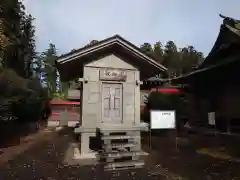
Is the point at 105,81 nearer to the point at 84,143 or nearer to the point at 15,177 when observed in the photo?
the point at 84,143

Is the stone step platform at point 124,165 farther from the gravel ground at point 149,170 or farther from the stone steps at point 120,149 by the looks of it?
the gravel ground at point 149,170

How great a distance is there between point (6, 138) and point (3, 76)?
6.24m

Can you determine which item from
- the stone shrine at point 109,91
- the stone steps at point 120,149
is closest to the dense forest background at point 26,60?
the stone shrine at point 109,91

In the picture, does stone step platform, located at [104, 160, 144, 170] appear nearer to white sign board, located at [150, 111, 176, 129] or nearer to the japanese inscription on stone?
white sign board, located at [150, 111, 176, 129]

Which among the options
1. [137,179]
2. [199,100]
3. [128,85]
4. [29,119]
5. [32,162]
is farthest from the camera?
[29,119]

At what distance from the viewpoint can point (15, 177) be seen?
8.16 metres

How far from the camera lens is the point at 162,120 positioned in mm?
12352

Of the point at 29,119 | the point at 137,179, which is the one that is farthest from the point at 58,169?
the point at 29,119

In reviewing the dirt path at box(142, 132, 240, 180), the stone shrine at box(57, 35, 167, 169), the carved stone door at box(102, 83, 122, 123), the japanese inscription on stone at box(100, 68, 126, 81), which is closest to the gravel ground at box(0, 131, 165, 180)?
the dirt path at box(142, 132, 240, 180)

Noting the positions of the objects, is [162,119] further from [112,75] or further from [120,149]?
[112,75]

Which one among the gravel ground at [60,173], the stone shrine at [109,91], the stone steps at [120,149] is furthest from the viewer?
the stone shrine at [109,91]

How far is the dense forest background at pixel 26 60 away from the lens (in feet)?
51.8

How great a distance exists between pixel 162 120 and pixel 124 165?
3983 millimetres

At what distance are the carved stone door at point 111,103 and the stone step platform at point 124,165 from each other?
2.49m
